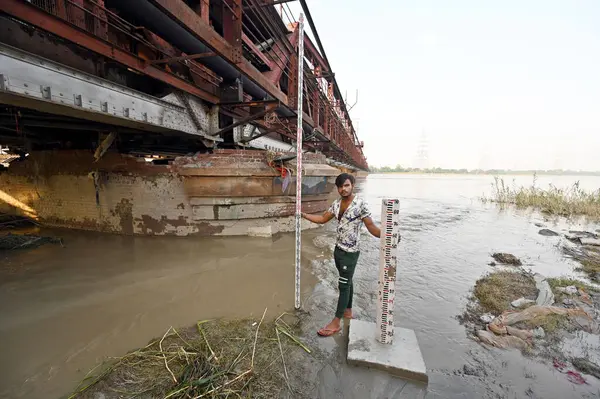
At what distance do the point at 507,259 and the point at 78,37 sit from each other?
772 cm

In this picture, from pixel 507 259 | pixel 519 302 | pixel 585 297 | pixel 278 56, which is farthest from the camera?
pixel 278 56

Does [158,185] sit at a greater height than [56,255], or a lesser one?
greater

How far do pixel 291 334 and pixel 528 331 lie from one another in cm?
242

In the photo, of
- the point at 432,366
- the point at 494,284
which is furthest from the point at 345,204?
the point at 494,284

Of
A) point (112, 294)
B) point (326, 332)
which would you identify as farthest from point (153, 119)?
point (326, 332)

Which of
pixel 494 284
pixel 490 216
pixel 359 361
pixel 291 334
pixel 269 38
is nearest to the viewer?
pixel 359 361

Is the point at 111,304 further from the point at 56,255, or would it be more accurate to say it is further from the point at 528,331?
the point at 528,331

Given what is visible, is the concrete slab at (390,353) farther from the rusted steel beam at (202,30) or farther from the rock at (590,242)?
the rock at (590,242)

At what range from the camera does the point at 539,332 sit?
2629 millimetres

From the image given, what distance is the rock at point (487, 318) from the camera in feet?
9.66

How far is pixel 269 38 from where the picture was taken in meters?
6.65

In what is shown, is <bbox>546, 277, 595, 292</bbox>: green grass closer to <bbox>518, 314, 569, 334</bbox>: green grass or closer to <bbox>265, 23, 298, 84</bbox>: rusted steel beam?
<bbox>518, 314, 569, 334</bbox>: green grass

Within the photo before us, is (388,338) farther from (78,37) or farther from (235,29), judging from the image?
(235,29)

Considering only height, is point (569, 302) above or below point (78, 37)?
below
